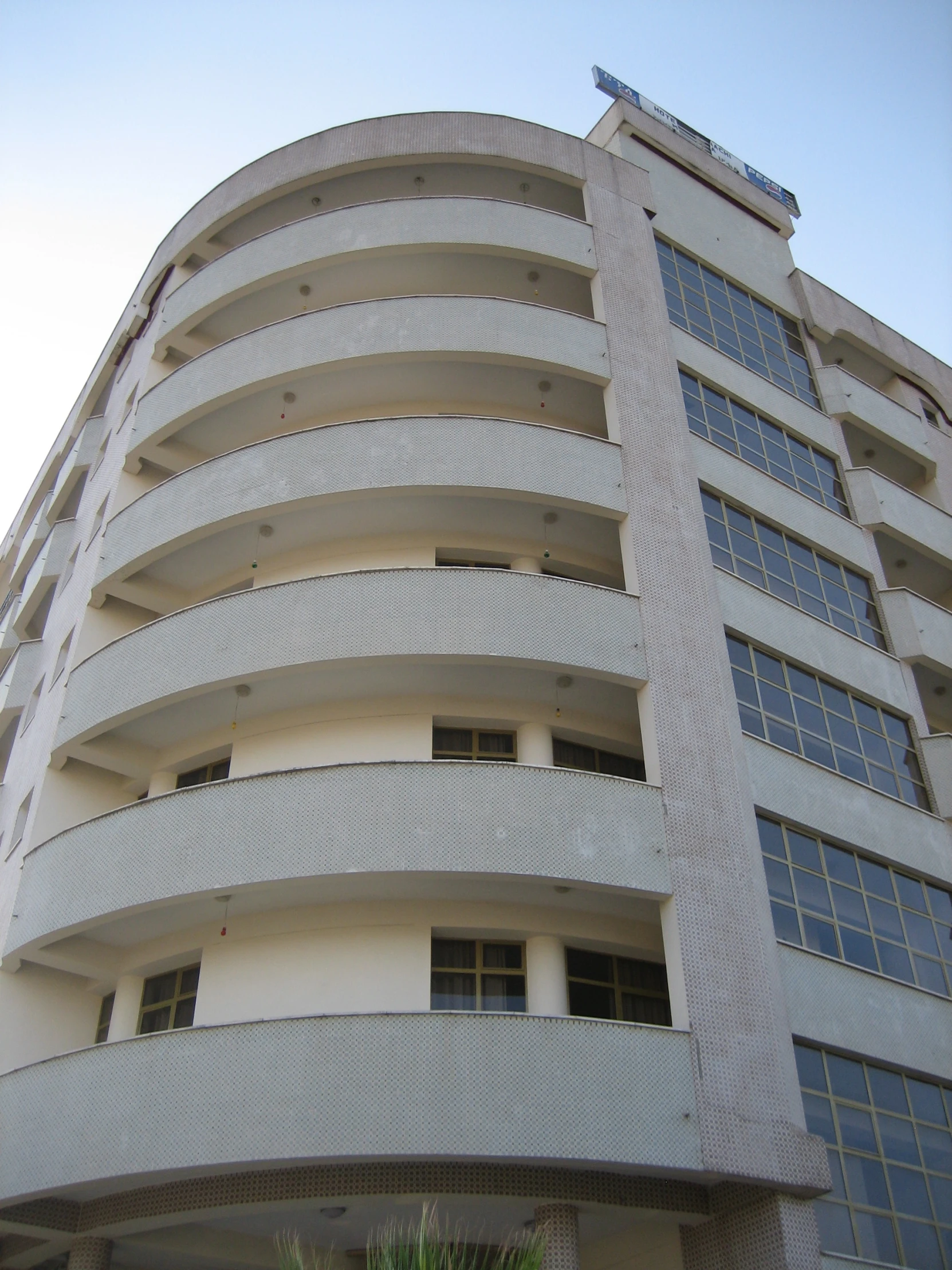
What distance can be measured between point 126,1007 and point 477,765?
6.84 metres

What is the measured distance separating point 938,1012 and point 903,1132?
7.69 ft

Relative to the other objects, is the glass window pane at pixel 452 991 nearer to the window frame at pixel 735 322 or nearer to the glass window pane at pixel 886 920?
the glass window pane at pixel 886 920

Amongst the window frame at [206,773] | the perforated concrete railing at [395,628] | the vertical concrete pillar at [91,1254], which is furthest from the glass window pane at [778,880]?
the vertical concrete pillar at [91,1254]

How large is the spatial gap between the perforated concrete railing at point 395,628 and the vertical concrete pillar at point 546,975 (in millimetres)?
3980

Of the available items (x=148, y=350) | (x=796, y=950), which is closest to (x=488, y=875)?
(x=796, y=950)

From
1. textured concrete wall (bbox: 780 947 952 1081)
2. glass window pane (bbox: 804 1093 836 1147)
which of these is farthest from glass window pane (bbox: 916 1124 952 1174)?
glass window pane (bbox: 804 1093 836 1147)

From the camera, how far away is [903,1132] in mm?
16062

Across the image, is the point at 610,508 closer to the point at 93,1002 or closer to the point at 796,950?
the point at 796,950

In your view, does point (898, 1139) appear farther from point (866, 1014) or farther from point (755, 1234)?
point (755, 1234)

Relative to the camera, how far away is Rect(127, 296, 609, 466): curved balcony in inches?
816

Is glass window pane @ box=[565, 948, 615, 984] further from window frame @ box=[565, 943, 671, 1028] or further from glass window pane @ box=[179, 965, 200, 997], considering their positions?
glass window pane @ box=[179, 965, 200, 997]

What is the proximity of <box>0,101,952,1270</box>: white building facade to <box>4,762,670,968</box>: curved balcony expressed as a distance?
0.06 m

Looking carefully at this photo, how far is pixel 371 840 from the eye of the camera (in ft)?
49.5

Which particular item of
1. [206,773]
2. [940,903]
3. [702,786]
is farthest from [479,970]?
[940,903]
